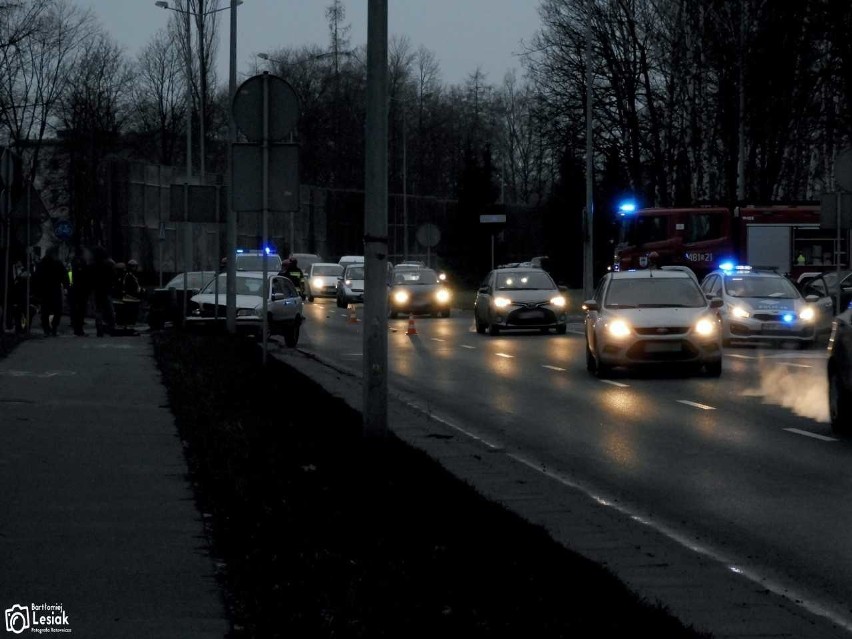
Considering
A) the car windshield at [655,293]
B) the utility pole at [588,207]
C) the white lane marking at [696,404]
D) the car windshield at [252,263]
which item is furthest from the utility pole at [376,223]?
the car windshield at [252,263]

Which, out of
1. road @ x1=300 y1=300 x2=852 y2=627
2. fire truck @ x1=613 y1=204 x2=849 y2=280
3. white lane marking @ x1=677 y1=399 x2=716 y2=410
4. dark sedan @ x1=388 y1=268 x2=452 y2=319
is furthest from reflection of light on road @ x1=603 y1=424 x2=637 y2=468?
fire truck @ x1=613 y1=204 x2=849 y2=280

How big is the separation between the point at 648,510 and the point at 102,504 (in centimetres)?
328

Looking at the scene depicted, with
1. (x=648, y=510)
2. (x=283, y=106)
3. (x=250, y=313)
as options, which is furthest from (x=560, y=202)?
(x=648, y=510)

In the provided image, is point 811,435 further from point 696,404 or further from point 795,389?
point 795,389

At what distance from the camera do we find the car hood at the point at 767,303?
30656mm

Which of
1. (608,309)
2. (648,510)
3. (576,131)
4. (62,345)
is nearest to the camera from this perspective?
(648,510)

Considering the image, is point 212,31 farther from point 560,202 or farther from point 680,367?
point 680,367

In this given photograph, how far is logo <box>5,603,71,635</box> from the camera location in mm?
5980

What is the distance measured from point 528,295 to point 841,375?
21.3 metres

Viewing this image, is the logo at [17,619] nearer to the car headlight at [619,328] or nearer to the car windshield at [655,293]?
the car headlight at [619,328]

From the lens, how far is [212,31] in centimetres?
6988

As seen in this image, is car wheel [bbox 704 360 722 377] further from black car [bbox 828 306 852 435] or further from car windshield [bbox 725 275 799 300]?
car windshield [bbox 725 275 799 300]

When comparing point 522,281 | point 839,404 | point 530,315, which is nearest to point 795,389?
point 839,404

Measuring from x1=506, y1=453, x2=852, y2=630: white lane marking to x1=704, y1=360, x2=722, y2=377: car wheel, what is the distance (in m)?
10.5
